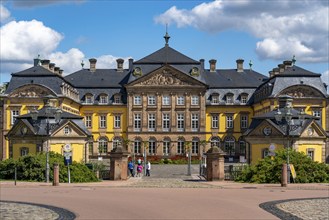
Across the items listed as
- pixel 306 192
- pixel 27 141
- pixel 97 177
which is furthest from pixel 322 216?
pixel 27 141

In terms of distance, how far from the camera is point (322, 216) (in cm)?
1670

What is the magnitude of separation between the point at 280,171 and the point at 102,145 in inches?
1851

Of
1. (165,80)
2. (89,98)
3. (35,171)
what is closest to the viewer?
(35,171)

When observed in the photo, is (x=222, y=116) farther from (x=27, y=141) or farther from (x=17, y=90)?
Answer: (x=27, y=141)

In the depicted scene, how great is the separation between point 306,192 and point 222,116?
172ft

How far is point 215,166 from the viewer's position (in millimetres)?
35750

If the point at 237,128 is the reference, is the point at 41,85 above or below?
above

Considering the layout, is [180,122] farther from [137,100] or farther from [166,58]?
[166,58]

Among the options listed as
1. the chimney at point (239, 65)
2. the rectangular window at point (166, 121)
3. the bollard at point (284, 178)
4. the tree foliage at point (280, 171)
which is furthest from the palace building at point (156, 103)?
the bollard at point (284, 178)

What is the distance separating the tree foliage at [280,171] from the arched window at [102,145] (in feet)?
145

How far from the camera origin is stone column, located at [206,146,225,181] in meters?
35.6

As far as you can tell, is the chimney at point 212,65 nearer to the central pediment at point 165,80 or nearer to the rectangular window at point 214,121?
the central pediment at point 165,80

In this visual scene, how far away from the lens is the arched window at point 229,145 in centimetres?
7631

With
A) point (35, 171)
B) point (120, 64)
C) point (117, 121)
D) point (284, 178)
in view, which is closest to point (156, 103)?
point (117, 121)
